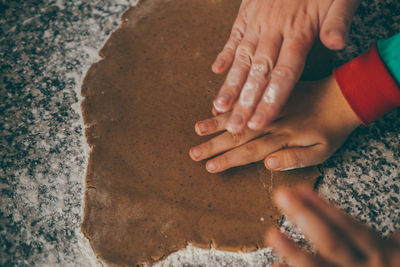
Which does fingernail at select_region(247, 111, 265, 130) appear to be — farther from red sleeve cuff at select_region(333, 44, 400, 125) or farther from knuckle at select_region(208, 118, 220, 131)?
red sleeve cuff at select_region(333, 44, 400, 125)

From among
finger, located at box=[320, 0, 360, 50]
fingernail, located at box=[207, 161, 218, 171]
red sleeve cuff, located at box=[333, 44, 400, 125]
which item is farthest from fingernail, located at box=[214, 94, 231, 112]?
red sleeve cuff, located at box=[333, 44, 400, 125]

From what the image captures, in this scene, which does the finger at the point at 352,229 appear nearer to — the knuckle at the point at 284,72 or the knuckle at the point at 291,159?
the knuckle at the point at 291,159

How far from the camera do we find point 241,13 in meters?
1.13

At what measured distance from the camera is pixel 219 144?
1.08 metres

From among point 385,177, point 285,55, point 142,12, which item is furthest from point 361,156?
point 142,12

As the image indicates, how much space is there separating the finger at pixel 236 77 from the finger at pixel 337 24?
0.26 meters

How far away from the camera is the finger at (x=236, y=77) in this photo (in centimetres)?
98

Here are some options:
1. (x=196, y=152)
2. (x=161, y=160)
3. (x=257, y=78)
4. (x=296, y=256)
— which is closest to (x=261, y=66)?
(x=257, y=78)

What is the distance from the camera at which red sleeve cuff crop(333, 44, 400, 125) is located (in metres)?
1.00

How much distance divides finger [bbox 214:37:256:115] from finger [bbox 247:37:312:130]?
0.10 metres

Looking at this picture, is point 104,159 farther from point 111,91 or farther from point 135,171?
point 111,91

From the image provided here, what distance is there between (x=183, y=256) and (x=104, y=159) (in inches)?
19.1

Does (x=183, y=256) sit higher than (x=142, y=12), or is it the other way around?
(x=142, y=12)

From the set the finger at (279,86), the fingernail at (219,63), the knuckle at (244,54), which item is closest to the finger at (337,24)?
the finger at (279,86)
